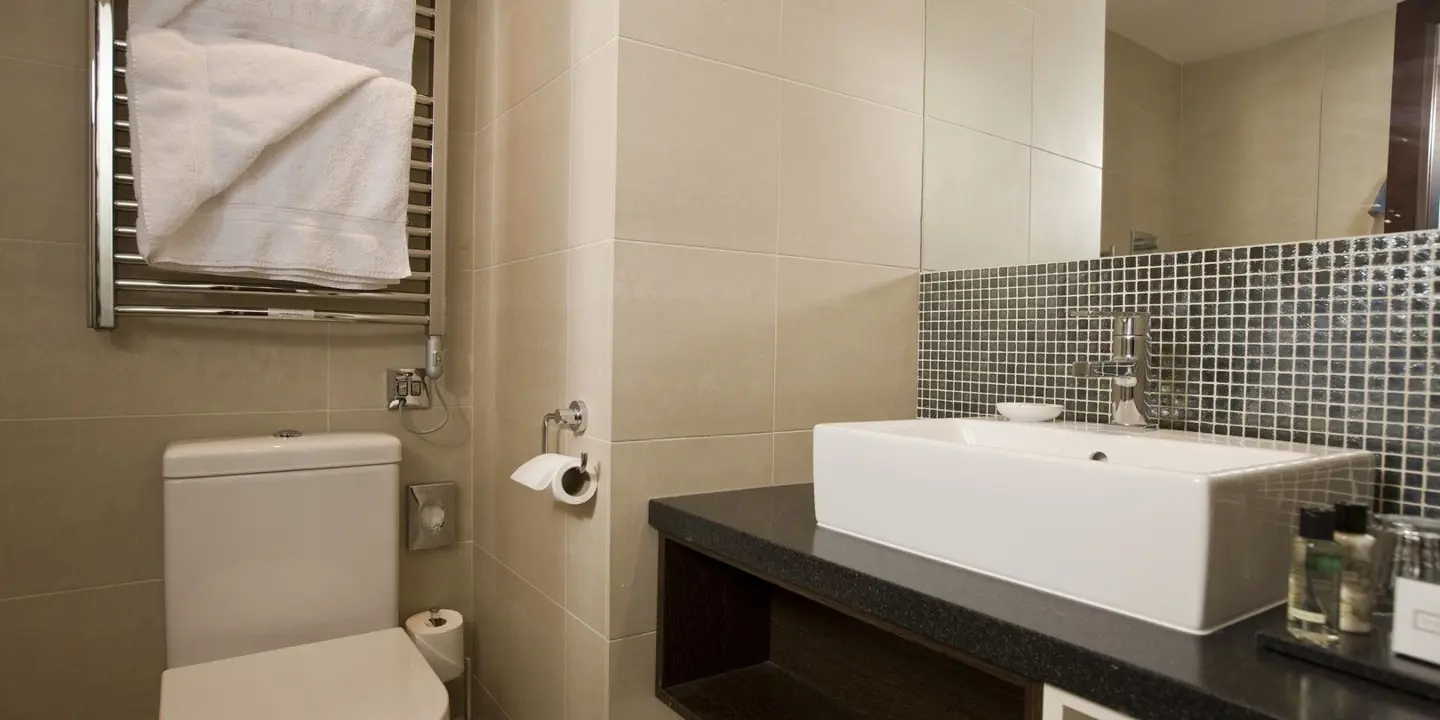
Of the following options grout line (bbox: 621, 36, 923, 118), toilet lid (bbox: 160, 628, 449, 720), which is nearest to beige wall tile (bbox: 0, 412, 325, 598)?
toilet lid (bbox: 160, 628, 449, 720)

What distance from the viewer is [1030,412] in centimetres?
124

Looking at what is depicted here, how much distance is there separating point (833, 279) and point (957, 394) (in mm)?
328

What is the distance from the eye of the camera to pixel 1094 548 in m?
0.75

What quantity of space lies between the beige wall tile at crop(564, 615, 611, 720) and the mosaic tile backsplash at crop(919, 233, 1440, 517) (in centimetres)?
79

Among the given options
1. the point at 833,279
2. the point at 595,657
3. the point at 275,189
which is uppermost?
the point at 275,189

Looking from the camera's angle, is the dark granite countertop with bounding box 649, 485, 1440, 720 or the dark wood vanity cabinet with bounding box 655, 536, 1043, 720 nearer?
the dark granite countertop with bounding box 649, 485, 1440, 720

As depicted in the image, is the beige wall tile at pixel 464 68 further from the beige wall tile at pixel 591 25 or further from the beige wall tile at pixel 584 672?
the beige wall tile at pixel 584 672

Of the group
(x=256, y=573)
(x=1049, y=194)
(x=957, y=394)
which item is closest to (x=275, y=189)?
(x=256, y=573)

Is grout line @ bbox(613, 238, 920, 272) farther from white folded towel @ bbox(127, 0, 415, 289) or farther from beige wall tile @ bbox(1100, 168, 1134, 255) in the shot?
white folded towel @ bbox(127, 0, 415, 289)

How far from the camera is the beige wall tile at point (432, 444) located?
168 centimetres

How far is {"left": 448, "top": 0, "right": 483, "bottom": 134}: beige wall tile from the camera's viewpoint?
70.2 inches

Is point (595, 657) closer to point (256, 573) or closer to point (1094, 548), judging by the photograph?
point (256, 573)

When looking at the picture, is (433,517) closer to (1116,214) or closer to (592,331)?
(592,331)

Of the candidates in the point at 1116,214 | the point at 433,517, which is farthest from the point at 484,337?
the point at 1116,214
